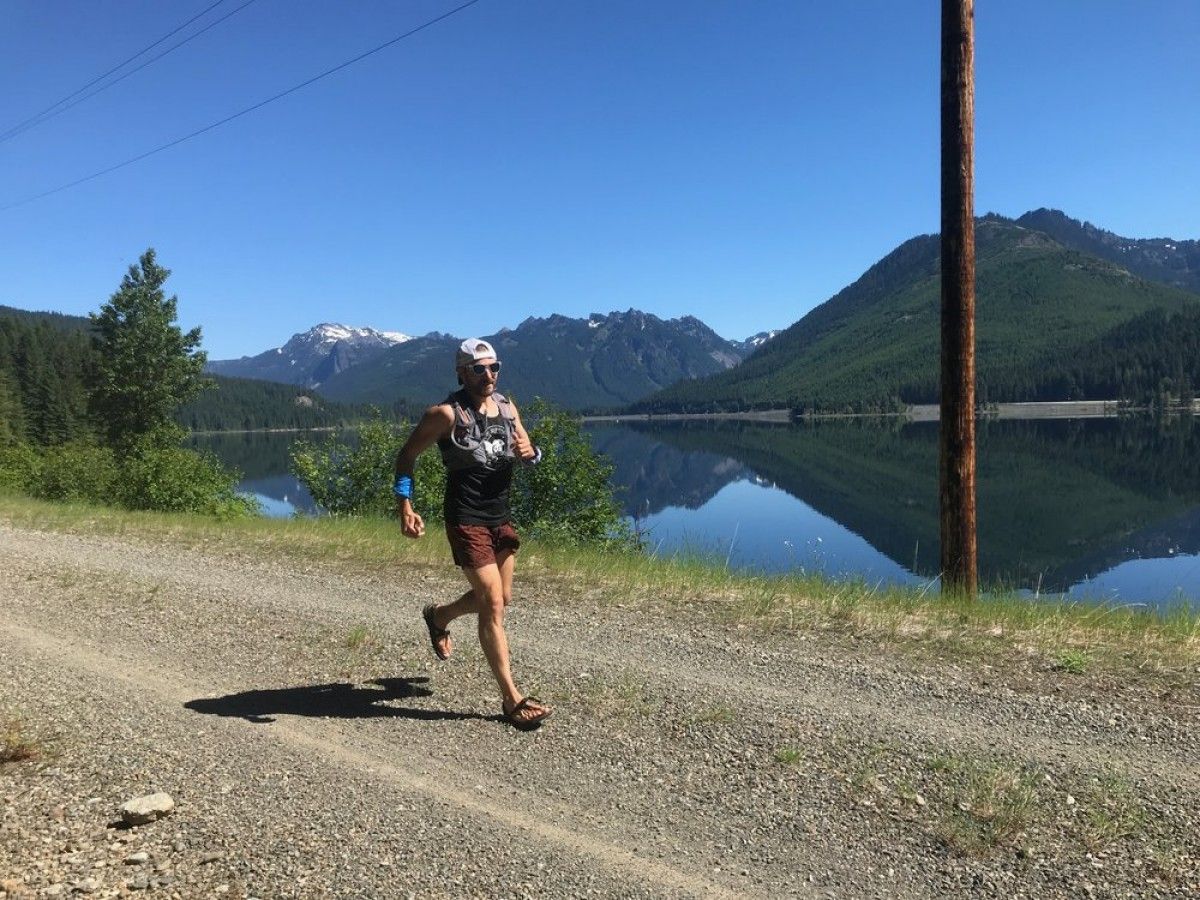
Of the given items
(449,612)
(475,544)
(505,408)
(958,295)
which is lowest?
(449,612)

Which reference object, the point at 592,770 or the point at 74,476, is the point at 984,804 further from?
the point at 74,476

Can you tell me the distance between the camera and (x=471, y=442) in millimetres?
5652

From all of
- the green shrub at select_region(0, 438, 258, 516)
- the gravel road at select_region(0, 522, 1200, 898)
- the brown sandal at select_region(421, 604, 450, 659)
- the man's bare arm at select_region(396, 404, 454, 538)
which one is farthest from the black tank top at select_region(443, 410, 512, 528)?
the green shrub at select_region(0, 438, 258, 516)

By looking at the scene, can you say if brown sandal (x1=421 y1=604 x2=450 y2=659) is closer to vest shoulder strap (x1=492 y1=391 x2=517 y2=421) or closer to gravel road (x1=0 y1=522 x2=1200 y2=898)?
gravel road (x1=0 y1=522 x2=1200 y2=898)

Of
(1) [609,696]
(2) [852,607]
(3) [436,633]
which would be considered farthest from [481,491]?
(2) [852,607]

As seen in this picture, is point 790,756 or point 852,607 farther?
point 852,607

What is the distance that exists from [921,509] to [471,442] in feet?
171

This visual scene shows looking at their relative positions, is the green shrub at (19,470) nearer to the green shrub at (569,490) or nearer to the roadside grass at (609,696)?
the green shrub at (569,490)


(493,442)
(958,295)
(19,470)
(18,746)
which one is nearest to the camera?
(18,746)

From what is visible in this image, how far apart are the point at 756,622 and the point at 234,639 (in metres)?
4.88

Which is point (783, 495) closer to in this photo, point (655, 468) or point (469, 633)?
point (655, 468)

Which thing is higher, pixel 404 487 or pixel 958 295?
pixel 958 295

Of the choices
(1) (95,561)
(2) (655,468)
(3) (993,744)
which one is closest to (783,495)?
(2) (655,468)

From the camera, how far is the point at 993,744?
5078 mm
